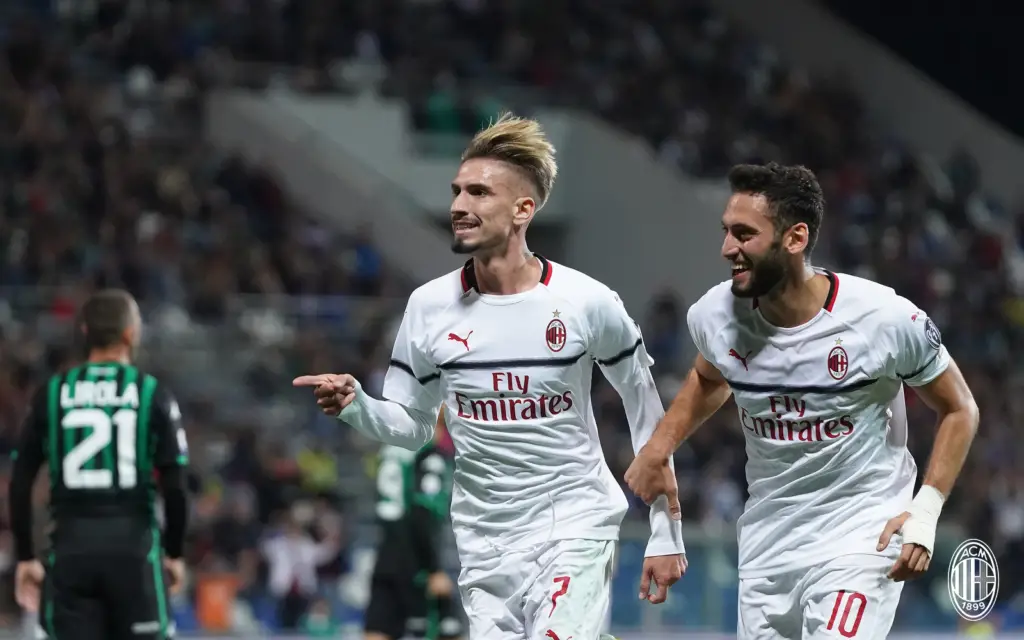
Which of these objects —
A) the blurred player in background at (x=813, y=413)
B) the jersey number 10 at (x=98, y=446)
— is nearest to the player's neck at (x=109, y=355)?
the jersey number 10 at (x=98, y=446)

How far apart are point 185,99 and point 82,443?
1254cm

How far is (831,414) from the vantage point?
5277 mm

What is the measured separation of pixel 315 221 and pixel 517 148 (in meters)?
13.5

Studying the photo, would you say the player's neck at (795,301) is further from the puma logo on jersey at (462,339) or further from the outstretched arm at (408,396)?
the outstretched arm at (408,396)

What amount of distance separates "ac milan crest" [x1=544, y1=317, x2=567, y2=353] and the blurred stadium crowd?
8108mm

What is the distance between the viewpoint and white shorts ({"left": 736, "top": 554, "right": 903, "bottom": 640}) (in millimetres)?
5129

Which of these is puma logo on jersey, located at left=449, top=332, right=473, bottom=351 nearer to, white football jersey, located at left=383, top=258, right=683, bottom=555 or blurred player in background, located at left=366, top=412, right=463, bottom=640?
white football jersey, located at left=383, top=258, right=683, bottom=555

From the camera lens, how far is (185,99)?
1900 centimetres

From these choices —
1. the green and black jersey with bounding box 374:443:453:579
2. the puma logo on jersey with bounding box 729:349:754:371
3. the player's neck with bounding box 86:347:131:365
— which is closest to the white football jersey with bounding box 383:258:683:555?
the puma logo on jersey with bounding box 729:349:754:371

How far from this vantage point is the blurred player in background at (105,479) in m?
6.92

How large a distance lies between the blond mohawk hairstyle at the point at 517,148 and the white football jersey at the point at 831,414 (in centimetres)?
87

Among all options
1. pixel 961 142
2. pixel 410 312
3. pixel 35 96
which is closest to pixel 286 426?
pixel 35 96

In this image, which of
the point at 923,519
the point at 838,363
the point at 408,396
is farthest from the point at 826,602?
the point at 408,396

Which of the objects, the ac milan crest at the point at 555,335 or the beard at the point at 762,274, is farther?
the ac milan crest at the point at 555,335
